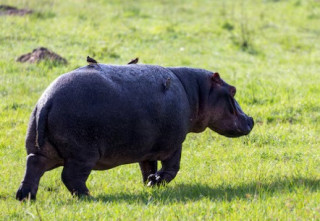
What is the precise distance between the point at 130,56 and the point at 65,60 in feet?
6.31

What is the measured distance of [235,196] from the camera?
241 inches

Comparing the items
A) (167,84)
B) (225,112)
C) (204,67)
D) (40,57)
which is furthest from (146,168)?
(204,67)

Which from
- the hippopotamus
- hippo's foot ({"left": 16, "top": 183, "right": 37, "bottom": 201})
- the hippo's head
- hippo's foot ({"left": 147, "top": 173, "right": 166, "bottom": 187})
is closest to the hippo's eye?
the hippo's head

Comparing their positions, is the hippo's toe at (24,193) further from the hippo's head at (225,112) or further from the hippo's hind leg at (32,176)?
the hippo's head at (225,112)

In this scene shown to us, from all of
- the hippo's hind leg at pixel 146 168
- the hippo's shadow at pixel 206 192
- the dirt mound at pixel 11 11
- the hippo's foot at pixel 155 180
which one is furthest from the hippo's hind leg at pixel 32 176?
the dirt mound at pixel 11 11

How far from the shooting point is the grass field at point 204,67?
5.78 meters

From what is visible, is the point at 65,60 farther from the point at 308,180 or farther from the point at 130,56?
the point at 308,180

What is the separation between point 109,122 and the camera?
6.12 m

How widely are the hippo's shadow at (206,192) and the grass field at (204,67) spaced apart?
0.02 m

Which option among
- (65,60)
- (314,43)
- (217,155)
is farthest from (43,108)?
(314,43)

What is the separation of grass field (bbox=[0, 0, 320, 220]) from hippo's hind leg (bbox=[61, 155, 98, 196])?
15 cm

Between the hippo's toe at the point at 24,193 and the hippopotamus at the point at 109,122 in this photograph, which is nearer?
the hippopotamus at the point at 109,122

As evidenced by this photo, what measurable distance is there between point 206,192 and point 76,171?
1.27 metres

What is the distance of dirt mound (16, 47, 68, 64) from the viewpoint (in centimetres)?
1311
